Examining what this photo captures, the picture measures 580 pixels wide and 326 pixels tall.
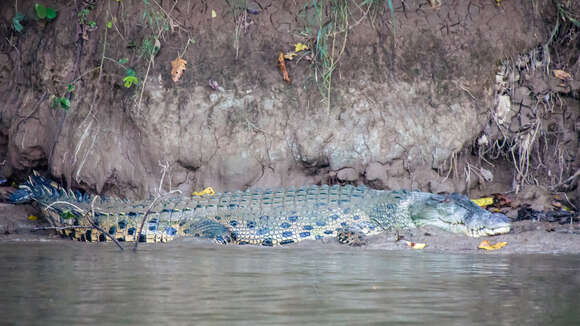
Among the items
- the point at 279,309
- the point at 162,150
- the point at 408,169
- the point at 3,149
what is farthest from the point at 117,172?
the point at 279,309

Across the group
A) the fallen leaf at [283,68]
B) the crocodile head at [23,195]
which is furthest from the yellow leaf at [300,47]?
the crocodile head at [23,195]

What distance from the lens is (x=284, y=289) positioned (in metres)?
2.84

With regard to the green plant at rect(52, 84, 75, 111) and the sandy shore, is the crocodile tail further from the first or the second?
the green plant at rect(52, 84, 75, 111)

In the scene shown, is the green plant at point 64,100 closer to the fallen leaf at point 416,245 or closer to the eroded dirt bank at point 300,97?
the eroded dirt bank at point 300,97

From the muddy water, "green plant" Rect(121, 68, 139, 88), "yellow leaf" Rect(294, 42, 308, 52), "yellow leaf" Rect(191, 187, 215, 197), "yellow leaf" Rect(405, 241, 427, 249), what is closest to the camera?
the muddy water

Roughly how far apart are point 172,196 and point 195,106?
98 centimetres

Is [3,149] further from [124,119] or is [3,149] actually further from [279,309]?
[279,309]

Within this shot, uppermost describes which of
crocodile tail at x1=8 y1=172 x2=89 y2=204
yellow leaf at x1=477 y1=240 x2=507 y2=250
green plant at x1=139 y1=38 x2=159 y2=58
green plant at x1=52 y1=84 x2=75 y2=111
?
green plant at x1=139 y1=38 x2=159 y2=58

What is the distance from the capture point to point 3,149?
7.36 metres

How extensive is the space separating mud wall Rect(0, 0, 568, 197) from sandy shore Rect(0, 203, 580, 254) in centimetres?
68

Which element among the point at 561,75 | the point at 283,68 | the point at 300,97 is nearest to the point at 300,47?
the point at 283,68

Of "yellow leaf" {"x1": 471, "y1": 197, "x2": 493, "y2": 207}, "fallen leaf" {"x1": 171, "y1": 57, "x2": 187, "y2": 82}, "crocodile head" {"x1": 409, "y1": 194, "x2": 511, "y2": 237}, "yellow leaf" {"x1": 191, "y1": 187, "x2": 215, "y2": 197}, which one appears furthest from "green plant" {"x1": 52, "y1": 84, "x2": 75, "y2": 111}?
"yellow leaf" {"x1": 471, "y1": 197, "x2": 493, "y2": 207}

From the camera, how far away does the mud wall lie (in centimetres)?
664

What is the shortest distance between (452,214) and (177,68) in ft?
10.5
